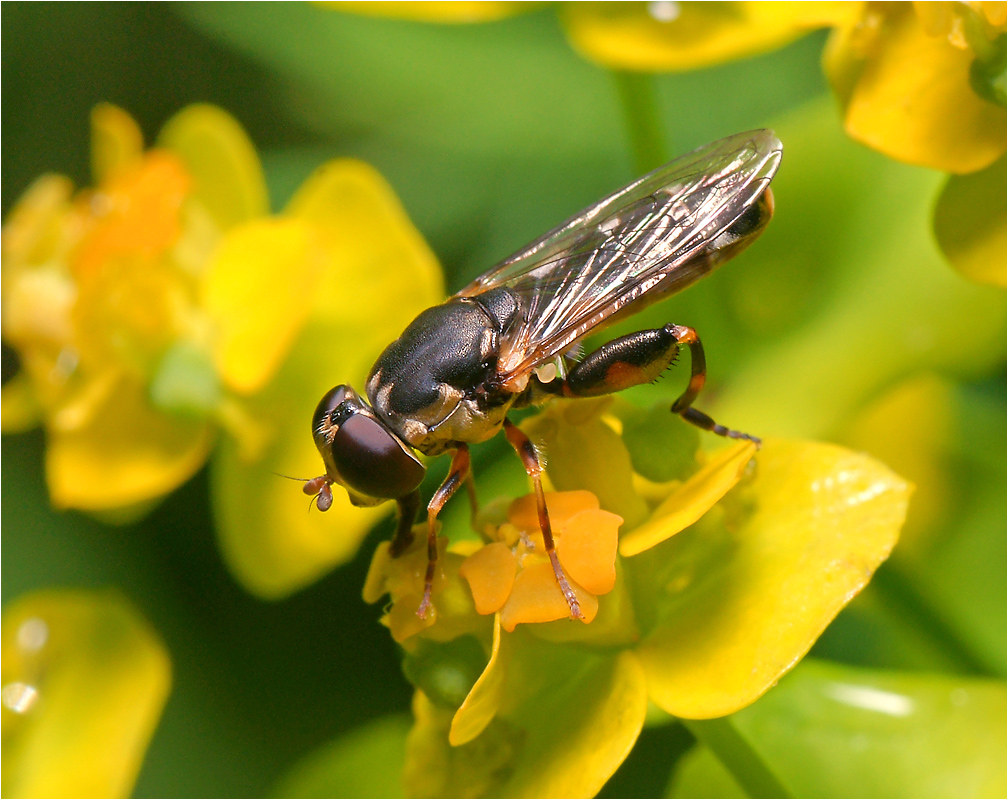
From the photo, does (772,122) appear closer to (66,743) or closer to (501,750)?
(501,750)

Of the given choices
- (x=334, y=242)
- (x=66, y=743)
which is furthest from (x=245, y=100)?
(x=66, y=743)

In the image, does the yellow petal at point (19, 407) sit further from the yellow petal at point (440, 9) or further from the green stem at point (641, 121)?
the green stem at point (641, 121)

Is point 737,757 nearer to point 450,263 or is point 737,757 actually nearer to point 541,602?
point 541,602

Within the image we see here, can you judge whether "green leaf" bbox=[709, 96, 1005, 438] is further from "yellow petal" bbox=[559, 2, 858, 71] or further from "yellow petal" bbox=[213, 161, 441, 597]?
"yellow petal" bbox=[213, 161, 441, 597]

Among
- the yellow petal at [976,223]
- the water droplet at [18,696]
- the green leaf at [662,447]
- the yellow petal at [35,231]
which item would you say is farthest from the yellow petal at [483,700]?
the yellow petal at [35,231]

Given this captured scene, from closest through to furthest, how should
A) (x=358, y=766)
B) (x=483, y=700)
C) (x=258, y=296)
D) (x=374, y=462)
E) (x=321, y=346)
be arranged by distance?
(x=483, y=700), (x=374, y=462), (x=358, y=766), (x=258, y=296), (x=321, y=346)

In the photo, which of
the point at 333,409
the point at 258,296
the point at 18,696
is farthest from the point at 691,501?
the point at 18,696

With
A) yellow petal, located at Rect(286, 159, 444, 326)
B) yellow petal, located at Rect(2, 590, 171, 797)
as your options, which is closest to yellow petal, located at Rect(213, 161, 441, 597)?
yellow petal, located at Rect(286, 159, 444, 326)
